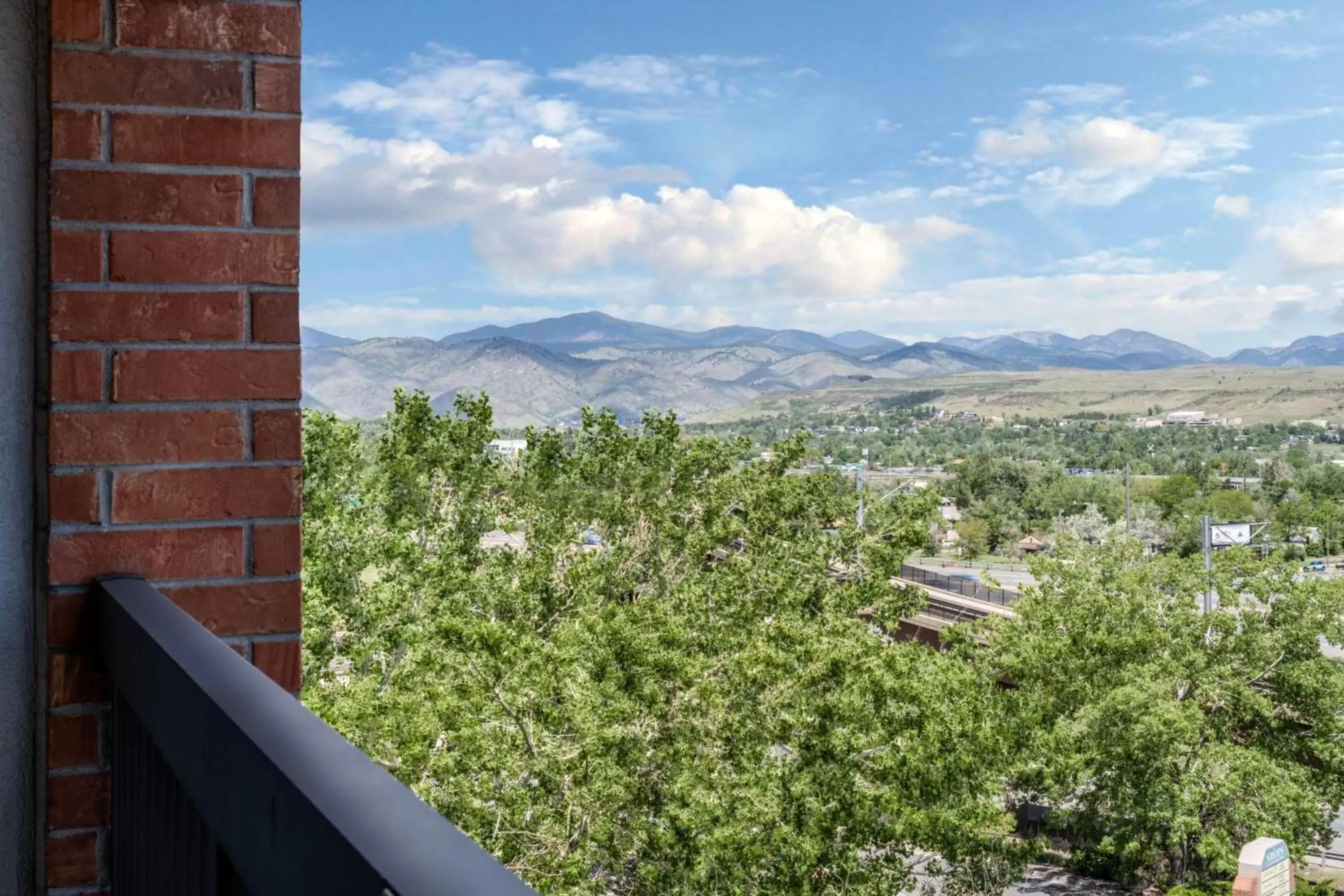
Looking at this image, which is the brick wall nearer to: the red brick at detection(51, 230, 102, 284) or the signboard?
the red brick at detection(51, 230, 102, 284)

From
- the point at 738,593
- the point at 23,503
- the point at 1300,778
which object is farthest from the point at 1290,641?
the point at 23,503

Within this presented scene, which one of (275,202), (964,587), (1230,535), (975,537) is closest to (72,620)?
(275,202)

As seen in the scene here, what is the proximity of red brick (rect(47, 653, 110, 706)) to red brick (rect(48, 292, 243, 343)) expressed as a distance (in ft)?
1.35

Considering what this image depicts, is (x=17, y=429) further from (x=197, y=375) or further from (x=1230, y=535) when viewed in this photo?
(x=1230, y=535)

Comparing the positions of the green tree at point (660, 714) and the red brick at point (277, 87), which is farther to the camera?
the green tree at point (660, 714)

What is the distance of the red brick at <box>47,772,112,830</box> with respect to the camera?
4.71 feet

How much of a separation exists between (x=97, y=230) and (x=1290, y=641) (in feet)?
62.8

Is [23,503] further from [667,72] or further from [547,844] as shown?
[667,72]

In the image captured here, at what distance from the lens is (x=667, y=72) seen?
495 ft

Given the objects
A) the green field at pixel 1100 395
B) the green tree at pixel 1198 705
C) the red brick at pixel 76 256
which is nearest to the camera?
the red brick at pixel 76 256

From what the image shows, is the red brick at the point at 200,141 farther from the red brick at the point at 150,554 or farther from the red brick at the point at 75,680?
the red brick at the point at 75,680

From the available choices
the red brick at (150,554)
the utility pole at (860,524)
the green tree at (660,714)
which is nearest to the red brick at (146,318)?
the red brick at (150,554)

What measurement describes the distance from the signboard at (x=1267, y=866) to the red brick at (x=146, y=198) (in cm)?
1458

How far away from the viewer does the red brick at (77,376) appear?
143 centimetres
